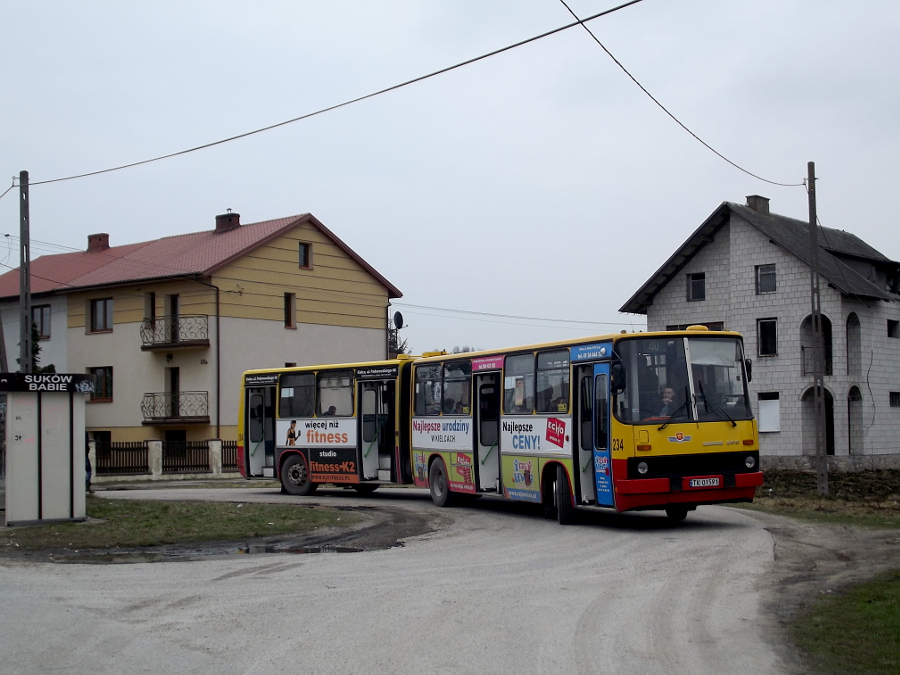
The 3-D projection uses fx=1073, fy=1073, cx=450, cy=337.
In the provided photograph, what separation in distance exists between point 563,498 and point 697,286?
34.1 meters

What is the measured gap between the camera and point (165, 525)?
57.4 ft

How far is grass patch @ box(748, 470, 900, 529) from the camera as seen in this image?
18.1 meters

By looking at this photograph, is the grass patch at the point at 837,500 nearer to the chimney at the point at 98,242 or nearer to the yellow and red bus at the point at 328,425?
the yellow and red bus at the point at 328,425

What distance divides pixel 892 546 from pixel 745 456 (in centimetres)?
280

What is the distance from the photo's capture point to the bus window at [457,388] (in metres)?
20.6

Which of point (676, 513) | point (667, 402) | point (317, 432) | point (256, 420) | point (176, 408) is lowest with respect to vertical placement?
point (676, 513)

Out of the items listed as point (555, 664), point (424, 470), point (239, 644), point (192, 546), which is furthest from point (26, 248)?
point (555, 664)

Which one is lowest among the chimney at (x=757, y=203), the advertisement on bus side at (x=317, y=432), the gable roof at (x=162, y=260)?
the advertisement on bus side at (x=317, y=432)

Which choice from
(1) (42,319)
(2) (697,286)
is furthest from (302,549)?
(1) (42,319)

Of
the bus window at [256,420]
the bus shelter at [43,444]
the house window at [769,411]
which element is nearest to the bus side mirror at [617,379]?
the bus shelter at [43,444]

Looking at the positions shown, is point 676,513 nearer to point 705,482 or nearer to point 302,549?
point 705,482

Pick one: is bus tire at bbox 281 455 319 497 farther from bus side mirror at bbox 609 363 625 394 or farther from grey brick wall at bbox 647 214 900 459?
grey brick wall at bbox 647 214 900 459

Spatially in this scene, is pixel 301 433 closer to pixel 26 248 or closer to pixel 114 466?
pixel 26 248

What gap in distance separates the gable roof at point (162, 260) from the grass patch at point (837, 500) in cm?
2417
